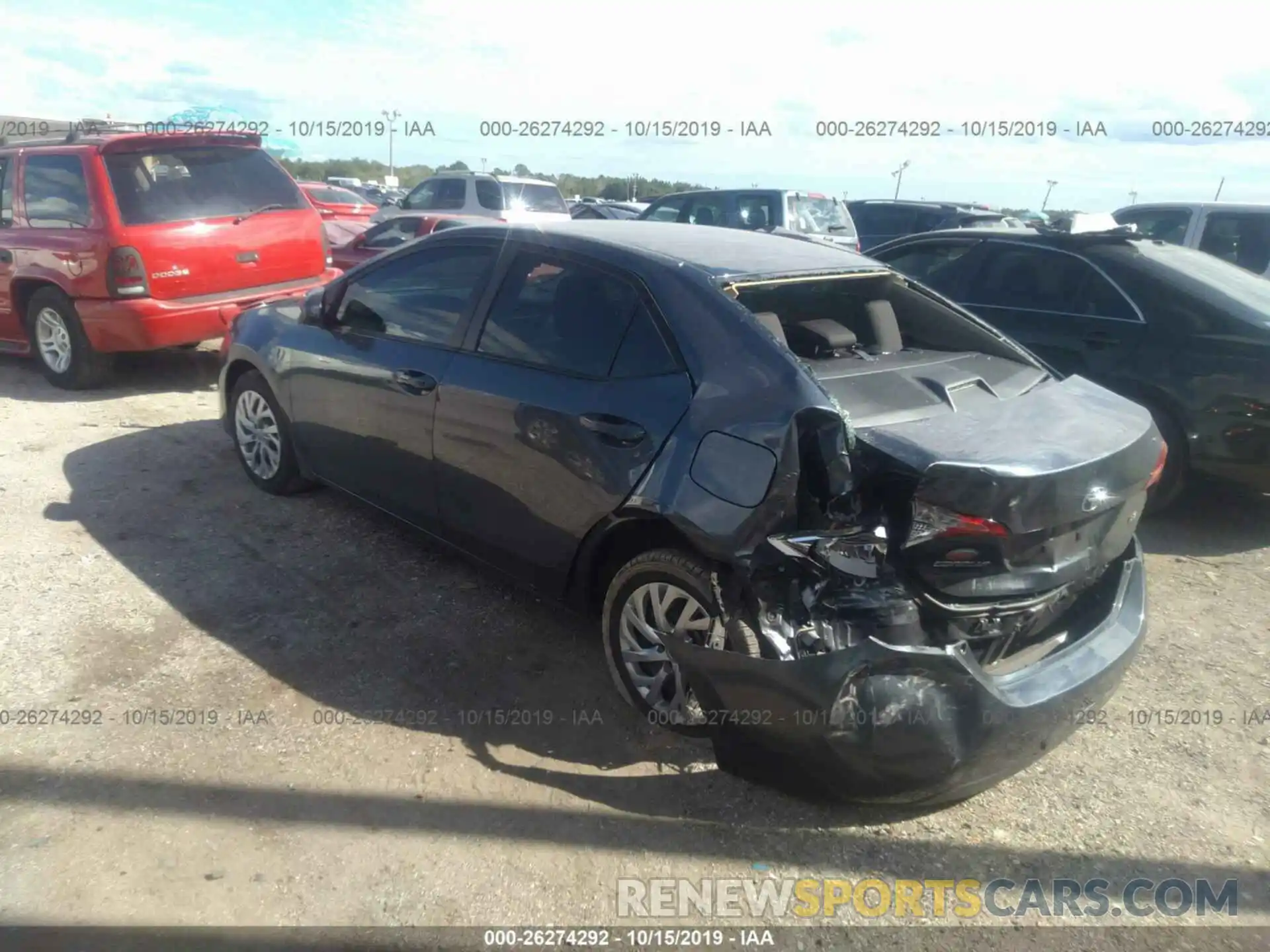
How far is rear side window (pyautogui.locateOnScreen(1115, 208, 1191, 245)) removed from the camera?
9938 mm

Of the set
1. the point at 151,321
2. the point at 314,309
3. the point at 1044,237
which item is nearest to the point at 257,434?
the point at 314,309

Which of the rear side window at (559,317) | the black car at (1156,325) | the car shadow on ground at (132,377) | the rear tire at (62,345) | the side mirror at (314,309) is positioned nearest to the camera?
the rear side window at (559,317)

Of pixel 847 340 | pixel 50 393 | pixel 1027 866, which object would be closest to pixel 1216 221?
pixel 847 340

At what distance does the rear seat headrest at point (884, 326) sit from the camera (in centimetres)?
362

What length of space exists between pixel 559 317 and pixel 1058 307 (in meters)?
3.67

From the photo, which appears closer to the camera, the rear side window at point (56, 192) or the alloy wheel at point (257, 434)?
the alloy wheel at point (257, 434)

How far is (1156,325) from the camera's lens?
16.9ft

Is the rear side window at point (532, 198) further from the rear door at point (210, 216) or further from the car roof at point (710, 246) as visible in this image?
the car roof at point (710, 246)

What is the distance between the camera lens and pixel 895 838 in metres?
2.80

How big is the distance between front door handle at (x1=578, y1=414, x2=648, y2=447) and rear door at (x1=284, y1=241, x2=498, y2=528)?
35.9 inches

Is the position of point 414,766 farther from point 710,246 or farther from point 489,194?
point 489,194

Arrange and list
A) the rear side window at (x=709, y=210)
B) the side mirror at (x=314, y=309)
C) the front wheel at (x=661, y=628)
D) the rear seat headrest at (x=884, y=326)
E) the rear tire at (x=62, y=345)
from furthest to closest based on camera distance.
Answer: the rear side window at (x=709, y=210), the rear tire at (x=62, y=345), the side mirror at (x=314, y=309), the rear seat headrest at (x=884, y=326), the front wheel at (x=661, y=628)

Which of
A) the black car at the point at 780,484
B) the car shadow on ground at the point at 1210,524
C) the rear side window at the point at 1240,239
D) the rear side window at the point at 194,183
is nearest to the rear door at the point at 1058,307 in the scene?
the car shadow on ground at the point at 1210,524

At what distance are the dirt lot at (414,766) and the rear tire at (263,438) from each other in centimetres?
46
